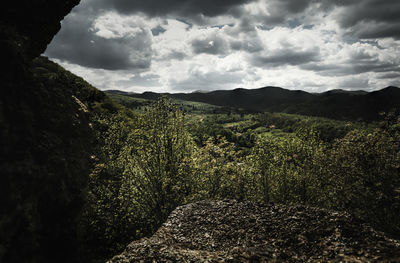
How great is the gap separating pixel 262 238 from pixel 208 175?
48.9ft

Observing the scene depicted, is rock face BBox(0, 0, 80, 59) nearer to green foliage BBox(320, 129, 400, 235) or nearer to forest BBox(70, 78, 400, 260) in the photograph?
forest BBox(70, 78, 400, 260)

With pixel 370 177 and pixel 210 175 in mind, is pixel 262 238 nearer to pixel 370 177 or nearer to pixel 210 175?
pixel 210 175

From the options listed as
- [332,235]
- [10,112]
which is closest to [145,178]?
[10,112]

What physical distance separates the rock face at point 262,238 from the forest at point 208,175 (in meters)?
7.57

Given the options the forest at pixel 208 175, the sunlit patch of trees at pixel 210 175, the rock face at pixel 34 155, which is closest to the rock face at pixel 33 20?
the rock face at pixel 34 155

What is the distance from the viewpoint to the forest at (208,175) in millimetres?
23953

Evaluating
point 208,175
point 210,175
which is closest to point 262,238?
point 208,175

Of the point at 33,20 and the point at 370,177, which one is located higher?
the point at 33,20

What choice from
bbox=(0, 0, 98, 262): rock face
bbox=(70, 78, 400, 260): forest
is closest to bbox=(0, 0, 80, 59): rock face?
bbox=(0, 0, 98, 262): rock face

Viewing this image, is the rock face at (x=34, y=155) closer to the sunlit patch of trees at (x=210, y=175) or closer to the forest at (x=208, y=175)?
the sunlit patch of trees at (x=210, y=175)

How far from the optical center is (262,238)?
617 inches

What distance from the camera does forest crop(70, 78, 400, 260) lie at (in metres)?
24.0

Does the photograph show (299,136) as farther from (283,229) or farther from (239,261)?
(239,261)

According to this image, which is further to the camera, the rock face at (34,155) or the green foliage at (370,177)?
the green foliage at (370,177)
